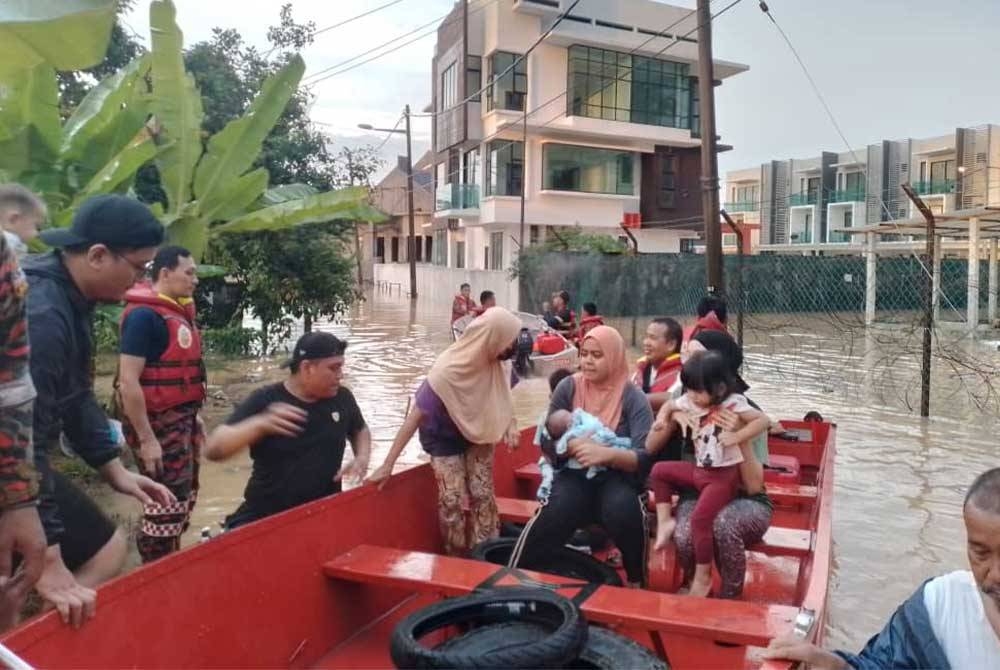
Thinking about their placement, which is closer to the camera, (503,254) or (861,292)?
(861,292)

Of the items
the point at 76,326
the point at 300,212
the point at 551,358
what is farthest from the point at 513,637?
the point at 551,358

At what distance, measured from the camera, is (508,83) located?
31766mm

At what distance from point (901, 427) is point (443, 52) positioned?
30401mm

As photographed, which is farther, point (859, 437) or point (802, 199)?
point (802, 199)

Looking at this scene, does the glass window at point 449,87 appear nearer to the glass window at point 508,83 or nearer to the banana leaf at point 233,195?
the glass window at point 508,83

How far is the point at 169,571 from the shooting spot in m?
2.87

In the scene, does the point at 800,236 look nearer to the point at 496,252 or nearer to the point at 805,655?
the point at 496,252

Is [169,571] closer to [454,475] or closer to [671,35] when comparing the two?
[454,475]

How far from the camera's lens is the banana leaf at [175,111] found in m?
5.84

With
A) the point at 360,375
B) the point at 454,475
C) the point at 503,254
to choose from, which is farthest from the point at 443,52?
the point at 454,475

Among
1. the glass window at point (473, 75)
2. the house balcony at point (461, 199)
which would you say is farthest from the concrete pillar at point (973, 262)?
the glass window at point (473, 75)

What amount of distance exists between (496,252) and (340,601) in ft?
100

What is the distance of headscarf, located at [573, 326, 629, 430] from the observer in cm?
434

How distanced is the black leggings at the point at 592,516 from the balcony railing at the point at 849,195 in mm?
48092
